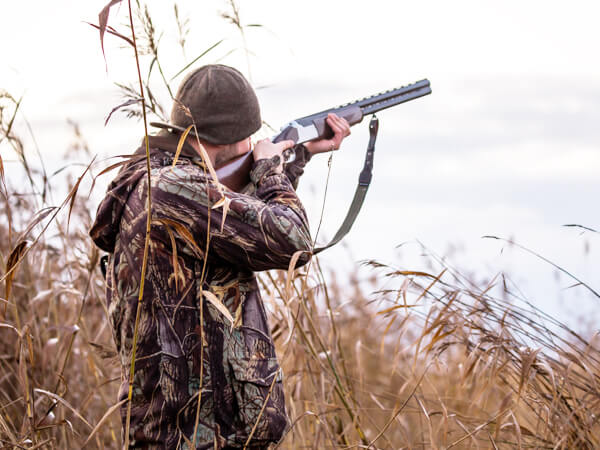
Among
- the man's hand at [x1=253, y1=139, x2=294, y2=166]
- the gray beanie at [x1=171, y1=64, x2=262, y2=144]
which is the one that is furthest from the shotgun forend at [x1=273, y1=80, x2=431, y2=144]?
the gray beanie at [x1=171, y1=64, x2=262, y2=144]

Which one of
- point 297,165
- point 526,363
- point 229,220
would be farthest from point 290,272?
point 297,165

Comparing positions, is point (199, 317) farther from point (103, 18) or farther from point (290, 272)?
point (103, 18)

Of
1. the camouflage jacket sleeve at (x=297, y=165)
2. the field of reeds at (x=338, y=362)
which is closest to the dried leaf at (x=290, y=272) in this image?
the field of reeds at (x=338, y=362)

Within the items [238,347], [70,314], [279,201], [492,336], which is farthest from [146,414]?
[70,314]

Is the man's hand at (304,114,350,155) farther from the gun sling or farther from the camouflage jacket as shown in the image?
the camouflage jacket

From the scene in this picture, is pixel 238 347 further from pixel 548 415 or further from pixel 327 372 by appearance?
pixel 548 415

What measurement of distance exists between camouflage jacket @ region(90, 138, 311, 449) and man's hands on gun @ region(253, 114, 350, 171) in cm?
30

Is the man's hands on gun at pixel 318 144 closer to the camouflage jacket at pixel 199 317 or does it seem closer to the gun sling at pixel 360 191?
the gun sling at pixel 360 191

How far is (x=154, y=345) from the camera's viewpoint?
1.99 meters

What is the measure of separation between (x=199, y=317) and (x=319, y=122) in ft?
3.83

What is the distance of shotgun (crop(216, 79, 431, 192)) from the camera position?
2.24m

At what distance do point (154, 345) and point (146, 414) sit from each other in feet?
0.66

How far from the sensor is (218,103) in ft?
7.04

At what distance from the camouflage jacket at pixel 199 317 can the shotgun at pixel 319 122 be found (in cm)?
21
